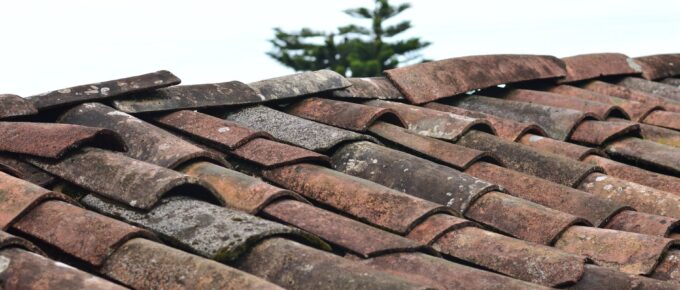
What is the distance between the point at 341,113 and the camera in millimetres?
4359

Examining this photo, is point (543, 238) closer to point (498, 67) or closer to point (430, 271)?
point (430, 271)

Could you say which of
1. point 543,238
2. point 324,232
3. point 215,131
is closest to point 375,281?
point 324,232

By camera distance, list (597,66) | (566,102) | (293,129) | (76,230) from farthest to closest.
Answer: (597,66), (566,102), (293,129), (76,230)

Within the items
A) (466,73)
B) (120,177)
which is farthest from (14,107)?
(466,73)

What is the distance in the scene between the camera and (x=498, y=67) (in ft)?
19.1

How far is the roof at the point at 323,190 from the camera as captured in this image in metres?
2.44

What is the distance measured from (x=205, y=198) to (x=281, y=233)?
0.46m

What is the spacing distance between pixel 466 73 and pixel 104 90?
7.44 ft

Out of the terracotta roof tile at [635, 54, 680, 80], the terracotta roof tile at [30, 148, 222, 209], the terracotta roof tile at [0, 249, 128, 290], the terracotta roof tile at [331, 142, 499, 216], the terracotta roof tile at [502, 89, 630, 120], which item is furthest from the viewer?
the terracotta roof tile at [635, 54, 680, 80]

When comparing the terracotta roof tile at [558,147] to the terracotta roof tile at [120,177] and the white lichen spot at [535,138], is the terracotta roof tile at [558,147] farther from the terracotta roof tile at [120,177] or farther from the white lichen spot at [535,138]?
the terracotta roof tile at [120,177]

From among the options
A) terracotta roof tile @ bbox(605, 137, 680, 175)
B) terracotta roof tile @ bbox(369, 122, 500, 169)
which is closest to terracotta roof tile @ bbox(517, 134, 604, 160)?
terracotta roof tile @ bbox(605, 137, 680, 175)

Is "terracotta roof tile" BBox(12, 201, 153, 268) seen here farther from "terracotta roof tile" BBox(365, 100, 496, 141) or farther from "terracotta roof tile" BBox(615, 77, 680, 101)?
"terracotta roof tile" BBox(615, 77, 680, 101)

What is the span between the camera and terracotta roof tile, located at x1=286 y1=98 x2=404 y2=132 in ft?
13.8

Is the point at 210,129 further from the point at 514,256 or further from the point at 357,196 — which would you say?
the point at 514,256
